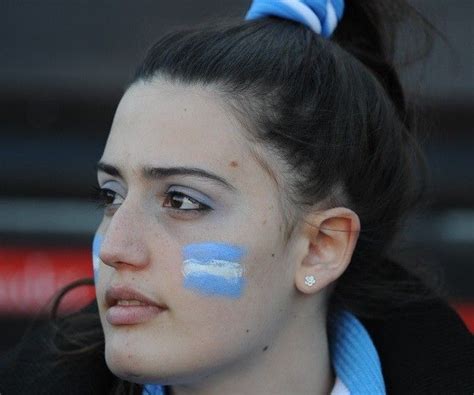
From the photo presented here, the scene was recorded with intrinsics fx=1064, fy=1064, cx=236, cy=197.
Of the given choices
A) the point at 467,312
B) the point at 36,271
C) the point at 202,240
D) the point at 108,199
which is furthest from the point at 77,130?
the point at 202,240

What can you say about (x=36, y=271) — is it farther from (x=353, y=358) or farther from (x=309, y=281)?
(x=309, y=281)

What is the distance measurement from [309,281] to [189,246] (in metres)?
0.37

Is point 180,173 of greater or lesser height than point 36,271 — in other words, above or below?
below

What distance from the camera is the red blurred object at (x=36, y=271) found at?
189 inches

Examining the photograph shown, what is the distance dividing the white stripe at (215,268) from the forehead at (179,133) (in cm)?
25

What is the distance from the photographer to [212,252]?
105 inches

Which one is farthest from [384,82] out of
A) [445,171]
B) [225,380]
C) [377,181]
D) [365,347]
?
[445,171]

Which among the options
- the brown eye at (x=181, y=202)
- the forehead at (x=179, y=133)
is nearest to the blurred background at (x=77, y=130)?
the forehead at (x=179, y=133)

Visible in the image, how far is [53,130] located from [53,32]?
468mm

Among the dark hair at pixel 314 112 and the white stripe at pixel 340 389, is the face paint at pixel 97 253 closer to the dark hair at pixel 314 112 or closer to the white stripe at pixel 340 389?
the dark hair at pixel 314 112

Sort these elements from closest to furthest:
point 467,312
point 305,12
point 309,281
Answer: point 309,281 → point 305,12 → point 467,312

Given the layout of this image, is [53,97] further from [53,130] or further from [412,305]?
[412,305]

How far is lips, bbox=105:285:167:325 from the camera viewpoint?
262 centimetres

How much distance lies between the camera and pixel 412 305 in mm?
3271
